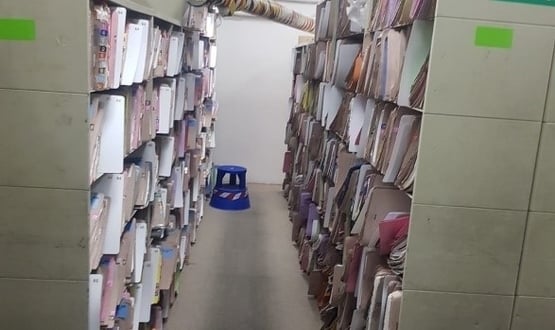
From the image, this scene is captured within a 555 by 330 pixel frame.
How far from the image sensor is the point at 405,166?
1.95 meters

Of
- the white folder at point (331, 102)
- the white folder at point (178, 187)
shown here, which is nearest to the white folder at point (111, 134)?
the white folder at point (178, 187)

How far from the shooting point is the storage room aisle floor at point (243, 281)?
3.34 meters

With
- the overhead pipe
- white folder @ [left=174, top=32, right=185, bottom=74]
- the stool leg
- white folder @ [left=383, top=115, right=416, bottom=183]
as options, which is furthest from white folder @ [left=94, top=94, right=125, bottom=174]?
the stool leg

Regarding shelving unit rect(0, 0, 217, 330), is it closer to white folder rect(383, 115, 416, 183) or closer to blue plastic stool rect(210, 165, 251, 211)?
white folder rect(383, 115, 416, 183)

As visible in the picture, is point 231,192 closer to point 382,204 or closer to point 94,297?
point 382,204

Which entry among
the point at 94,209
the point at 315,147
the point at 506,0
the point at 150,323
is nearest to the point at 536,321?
the point at 506,0

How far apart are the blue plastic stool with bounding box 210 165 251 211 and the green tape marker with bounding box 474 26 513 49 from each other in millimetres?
4357

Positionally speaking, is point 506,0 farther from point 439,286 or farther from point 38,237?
point 38,237

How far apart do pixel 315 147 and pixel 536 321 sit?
2525 mm

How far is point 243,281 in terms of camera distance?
3.91 meters

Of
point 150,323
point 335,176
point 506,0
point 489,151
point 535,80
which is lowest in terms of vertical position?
point 150,323

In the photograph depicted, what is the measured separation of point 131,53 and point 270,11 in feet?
11.0

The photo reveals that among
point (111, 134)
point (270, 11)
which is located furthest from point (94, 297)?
point (270, 11)

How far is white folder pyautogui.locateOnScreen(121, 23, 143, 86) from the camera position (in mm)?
1910
